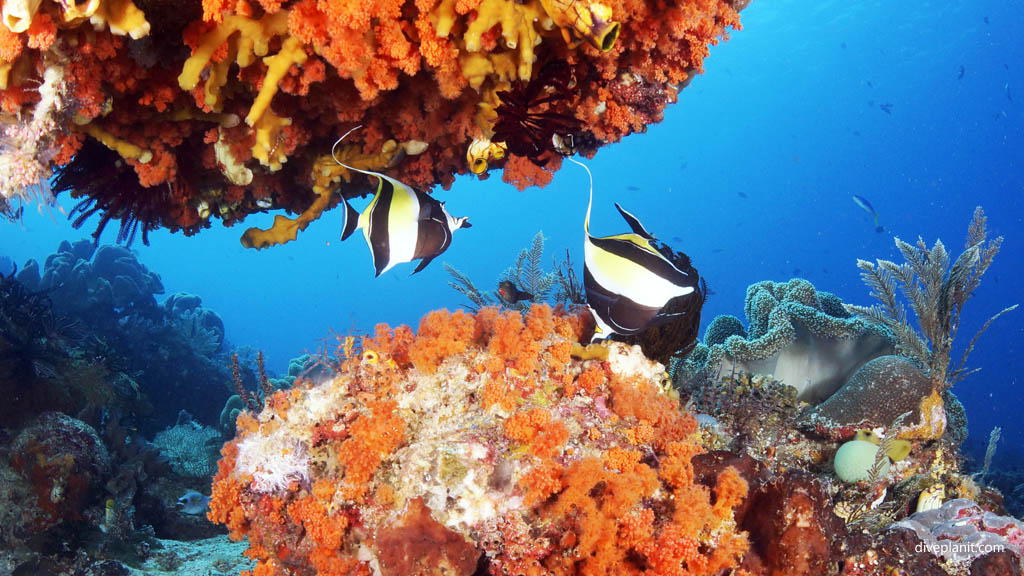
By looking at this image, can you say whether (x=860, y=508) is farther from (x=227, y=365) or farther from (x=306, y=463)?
(x=227, y=365)

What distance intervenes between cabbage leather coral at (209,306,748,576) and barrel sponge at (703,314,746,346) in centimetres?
369

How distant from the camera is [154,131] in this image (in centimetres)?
255

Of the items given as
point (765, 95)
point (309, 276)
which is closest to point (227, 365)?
point (765, 95)

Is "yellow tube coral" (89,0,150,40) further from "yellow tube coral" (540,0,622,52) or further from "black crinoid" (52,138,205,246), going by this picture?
"yellow tube coral" (540,0,622,52)

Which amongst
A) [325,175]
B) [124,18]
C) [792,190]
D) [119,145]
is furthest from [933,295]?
[792,190]

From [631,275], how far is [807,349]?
3.86m

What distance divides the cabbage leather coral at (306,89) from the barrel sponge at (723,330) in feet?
11.6

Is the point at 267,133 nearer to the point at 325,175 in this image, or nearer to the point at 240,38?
the point at 240,38

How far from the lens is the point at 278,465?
7.35 ft

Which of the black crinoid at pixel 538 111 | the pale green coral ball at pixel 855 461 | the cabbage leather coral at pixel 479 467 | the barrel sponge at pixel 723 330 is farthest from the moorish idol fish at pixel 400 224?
the barrel sponge at pixel 723 330

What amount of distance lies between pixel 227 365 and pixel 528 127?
48.1 ft

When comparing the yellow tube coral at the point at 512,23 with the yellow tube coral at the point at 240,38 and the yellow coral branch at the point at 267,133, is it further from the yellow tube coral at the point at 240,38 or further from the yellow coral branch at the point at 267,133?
the yellow coral branch at the point at 267,133

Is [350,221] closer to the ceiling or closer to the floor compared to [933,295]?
closer to the floor

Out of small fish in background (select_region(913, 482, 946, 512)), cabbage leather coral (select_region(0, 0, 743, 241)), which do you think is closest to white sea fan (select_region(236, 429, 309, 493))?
cabbage leather coral (select_region(0, 0, 743, 241))
